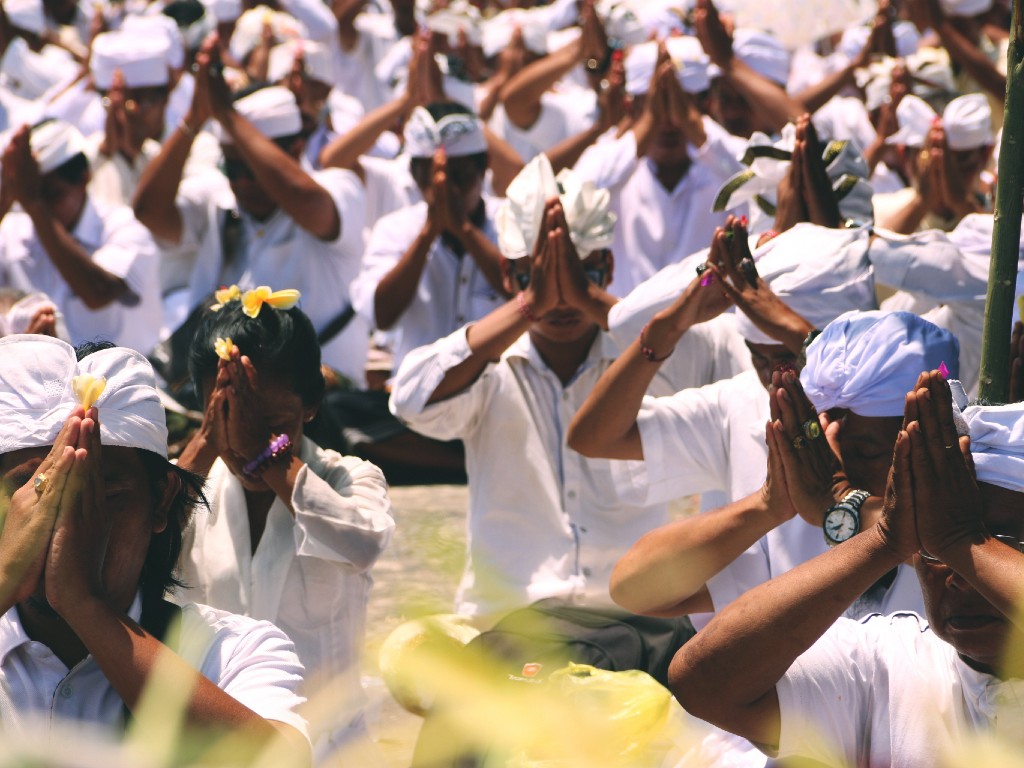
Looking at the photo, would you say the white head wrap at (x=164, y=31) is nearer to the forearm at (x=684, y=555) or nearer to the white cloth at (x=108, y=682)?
the forearm at (x=684, y=555)

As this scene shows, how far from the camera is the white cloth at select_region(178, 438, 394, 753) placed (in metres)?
3.12

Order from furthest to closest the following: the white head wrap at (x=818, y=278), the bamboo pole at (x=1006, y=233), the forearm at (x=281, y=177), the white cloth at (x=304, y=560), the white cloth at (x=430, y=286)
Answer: the white cloth at (x=430, y=286) < the forearm at (x=281, y=177) < the white head wrap at (x=818, y=278) < the white cloth at (x=304, y=560) < the bamboo pole at (x=1006, y=233)

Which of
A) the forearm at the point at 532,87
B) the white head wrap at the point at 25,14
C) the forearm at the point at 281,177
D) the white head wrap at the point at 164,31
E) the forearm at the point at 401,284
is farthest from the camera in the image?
the white head wrap at the point at 25,14

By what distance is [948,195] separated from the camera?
A: 5438 millimetres

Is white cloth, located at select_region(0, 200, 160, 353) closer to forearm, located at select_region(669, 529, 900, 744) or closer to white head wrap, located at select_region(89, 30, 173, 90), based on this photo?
white head wrap, located at select_region(89, 30, 173, 90)

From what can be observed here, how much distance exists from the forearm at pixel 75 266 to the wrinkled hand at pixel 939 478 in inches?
187

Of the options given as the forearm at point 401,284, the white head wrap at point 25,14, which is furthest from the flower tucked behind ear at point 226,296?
the white head wrap at point 25,14

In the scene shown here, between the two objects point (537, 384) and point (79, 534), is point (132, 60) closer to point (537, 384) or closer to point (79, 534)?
point (537, 384)

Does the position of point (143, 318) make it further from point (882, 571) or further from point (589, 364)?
point (882, 571)

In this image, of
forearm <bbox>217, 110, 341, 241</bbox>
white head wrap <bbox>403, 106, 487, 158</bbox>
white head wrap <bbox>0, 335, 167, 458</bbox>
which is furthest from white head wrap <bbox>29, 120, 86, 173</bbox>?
white head wrap <bbox>0, 335, 167, 458</bbox>

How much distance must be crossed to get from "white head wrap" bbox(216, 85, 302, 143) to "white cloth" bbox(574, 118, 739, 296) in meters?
1.24

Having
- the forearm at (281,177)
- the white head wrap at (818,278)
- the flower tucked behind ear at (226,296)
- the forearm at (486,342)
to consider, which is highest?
the flower tucked behind ear at (226,296)

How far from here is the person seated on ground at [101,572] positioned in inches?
78.6

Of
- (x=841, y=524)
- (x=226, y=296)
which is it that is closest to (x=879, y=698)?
(x=841, y=524)
